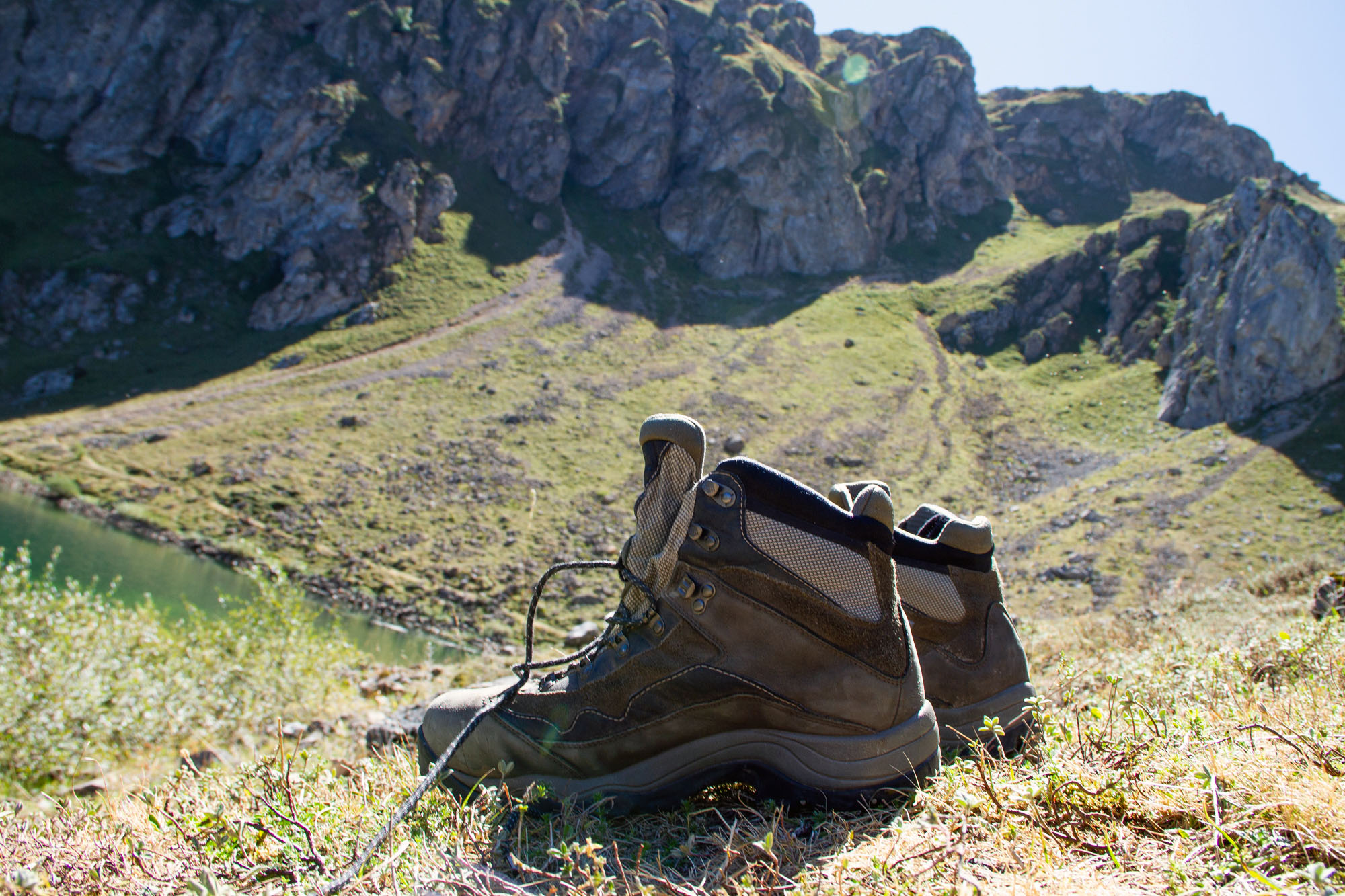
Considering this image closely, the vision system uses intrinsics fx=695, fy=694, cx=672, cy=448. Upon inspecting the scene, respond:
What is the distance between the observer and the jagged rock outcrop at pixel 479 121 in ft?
155

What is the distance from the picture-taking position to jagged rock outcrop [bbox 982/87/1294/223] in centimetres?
7894

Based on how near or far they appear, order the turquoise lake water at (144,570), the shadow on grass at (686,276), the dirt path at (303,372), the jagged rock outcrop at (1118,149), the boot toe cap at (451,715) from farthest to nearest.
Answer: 1. the jagged rock outcrop at (1118,149)
2. the shadow on grass at (686,276)
3. the dirt path at (303,372)
4. the turquoise lake water at (144,570)
5. the boot toe cap at (451,715)

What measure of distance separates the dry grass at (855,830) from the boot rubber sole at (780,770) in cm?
7

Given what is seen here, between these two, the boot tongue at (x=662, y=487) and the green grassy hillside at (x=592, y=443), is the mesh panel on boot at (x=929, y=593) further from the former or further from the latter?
the green grassy hillside at (x=592, y=443)

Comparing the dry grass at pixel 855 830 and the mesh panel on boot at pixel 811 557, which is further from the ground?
the mesh panel on boot at pixel 811 557

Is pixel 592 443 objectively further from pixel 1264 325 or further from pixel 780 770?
pixel 1264 325

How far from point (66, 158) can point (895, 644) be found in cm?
6397

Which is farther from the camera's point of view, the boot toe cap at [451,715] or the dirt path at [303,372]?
the dirt path at [303,372]

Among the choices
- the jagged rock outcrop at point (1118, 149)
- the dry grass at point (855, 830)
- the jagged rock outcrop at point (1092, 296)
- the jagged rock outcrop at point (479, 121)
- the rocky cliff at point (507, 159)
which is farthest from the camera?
the jagged rock outcrop at point (1118, 149)

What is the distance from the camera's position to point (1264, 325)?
104ft

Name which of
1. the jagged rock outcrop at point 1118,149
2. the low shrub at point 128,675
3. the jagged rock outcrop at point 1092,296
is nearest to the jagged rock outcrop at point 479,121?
the jagged rock outcrop at point 1118,149

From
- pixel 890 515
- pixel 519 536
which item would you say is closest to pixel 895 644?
pixel 890 515

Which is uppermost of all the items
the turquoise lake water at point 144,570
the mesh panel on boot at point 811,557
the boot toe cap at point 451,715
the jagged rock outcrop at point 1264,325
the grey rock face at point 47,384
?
the jagged rock outcrop at point 1264,325

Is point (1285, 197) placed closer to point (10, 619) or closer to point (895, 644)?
point (895, 644)
